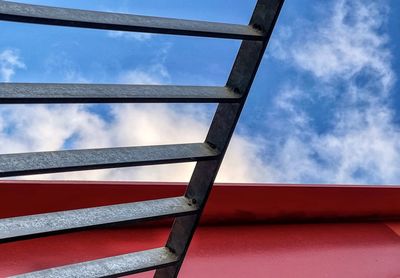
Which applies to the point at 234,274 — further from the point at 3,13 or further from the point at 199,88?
the point at 3,13

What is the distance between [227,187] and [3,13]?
6.91ft

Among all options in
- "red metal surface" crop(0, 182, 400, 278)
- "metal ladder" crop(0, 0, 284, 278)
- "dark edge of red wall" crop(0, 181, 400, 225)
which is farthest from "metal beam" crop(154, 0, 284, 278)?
"dark edge of red wall" crop(0, 181, 400, 225)

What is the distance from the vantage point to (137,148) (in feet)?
4.88

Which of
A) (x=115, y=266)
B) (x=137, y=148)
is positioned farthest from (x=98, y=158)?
(x=115, y=266)

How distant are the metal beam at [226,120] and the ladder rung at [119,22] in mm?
42

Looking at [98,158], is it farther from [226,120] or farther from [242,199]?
[242,199]

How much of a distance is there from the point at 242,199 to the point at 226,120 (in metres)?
1.70

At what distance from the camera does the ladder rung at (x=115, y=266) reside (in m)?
1.50

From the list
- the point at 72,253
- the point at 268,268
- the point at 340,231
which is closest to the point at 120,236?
the point at 72,253

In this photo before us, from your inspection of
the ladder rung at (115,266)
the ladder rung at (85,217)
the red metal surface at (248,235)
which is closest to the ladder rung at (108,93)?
the ladder rung at (85,217)

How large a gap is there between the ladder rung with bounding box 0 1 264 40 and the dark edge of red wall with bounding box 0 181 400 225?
1.58 m

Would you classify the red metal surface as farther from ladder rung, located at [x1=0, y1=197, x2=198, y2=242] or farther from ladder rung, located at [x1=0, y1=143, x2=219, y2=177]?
ladder rung, located at [x1=0, y1=143, x2=219, y2=177]

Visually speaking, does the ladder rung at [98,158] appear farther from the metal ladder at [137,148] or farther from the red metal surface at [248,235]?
the red metal surface at [248,235]

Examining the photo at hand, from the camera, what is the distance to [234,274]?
272 cm
